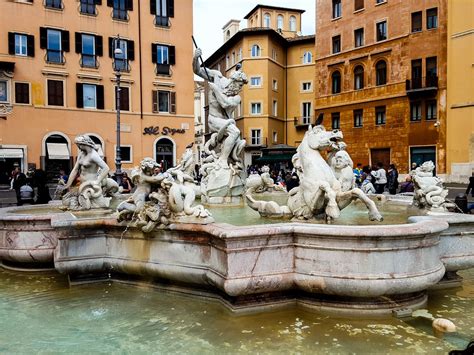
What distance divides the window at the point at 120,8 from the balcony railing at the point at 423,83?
19.8 metres

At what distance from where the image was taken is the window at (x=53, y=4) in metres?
27.9

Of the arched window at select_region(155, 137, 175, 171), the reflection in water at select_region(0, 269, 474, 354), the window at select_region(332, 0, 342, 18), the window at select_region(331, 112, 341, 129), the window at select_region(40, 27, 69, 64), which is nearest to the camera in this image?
the reflection in water at select_region(0, 269, 474, 354)

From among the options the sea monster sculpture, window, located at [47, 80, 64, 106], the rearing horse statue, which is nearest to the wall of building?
window, located at [47, 80, 64, 106]

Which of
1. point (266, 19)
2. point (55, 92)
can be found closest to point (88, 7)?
point (55, 92)

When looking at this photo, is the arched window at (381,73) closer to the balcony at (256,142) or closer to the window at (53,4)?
the balcony at (256,142)

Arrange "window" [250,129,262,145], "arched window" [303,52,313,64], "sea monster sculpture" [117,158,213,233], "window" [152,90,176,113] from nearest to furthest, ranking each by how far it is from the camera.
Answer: "sea monster sculpture" [117,158,213,233] < "window" [152,90,176,113] < "window" [250,129,262,145] < "arched window" [303,52,313,64]

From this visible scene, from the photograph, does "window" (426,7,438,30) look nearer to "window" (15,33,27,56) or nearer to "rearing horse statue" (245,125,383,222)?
"window" (15,33,27,56)

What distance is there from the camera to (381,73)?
30953 mm

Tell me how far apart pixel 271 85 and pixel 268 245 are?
4111 centimetres

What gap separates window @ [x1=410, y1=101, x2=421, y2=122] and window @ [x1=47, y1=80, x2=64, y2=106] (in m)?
23.1

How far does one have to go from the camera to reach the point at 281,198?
893 centimetres

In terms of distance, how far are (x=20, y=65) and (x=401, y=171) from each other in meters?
25.5

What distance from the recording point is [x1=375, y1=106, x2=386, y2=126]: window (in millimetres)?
30812

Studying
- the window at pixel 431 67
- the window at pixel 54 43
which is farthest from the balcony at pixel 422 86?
the window at pixel 54 43
